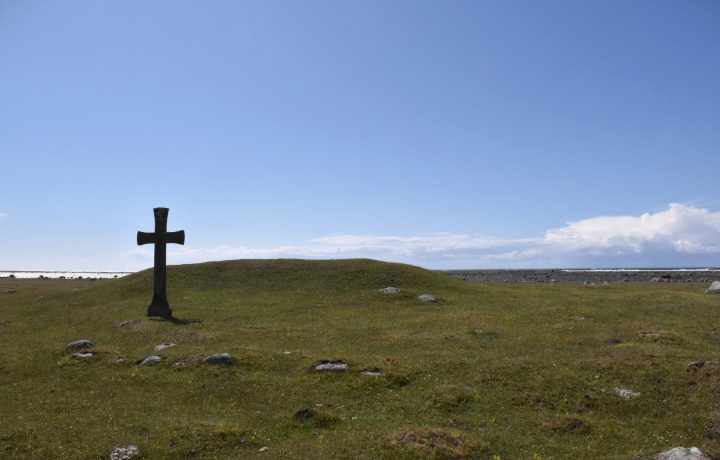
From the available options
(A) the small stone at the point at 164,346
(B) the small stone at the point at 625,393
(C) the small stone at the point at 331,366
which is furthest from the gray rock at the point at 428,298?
(B) the small stone at the point at 625,393

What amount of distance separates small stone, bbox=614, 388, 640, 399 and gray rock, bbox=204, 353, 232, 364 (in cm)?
1864

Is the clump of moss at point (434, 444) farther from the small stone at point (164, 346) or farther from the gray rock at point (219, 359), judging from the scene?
the small stone at point (164, 346)

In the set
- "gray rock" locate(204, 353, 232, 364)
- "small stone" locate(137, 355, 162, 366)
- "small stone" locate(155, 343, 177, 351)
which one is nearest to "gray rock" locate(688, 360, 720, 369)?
"gray rock" locate(204, 353, 232, 364)

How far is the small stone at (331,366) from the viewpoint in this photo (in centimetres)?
2598

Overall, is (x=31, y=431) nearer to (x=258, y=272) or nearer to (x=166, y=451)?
(x=166, y=451)

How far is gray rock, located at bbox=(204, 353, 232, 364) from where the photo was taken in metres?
27.4

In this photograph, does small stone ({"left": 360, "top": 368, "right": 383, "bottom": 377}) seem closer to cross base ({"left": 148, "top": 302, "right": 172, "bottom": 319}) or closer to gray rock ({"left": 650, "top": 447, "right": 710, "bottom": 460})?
gray rock ({"left": 650, "top": 447, "right": 710, "bottom": 460})

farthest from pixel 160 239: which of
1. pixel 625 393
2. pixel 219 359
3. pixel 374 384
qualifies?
pixel 625 393

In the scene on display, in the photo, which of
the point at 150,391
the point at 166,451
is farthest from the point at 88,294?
the point at 166,451

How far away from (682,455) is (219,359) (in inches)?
820

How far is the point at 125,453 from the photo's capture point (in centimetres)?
1683

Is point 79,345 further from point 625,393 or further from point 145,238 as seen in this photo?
point 625,393

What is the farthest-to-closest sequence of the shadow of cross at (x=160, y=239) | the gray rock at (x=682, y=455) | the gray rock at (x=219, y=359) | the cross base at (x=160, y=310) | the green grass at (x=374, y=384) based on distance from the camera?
the shadow of cross at (x=160, y=239) → the cross base at (x=160, y=310) → the gray rock at (x=219, y=359) → the green grass at (x=374, y=384) → the gray rock at (x=682, y=455)

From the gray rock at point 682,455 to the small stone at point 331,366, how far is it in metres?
14.2
